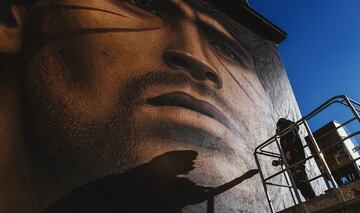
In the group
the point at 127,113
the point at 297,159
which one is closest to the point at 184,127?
the point at 127,113

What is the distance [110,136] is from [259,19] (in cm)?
639

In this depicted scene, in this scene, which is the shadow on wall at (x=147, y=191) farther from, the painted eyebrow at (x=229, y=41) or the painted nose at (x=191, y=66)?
the painted eyebrow at (x=229, y=41)

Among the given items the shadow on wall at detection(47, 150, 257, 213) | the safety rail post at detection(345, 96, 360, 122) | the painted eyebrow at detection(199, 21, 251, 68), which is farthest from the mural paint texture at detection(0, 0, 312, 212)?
the safety rail post at detection(345, 96, 360, 122)

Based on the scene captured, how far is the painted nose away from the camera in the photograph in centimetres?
464

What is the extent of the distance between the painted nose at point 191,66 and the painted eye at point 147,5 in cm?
84

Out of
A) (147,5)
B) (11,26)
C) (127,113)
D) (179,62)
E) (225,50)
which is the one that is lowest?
(127,113)

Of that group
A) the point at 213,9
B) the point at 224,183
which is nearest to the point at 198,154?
the point at 224,183

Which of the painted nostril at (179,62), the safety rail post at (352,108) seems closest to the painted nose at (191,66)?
the painted nostril at (179,62)

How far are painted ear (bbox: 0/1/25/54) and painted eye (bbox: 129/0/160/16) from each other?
5.84ft

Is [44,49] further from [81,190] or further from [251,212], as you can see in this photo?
[251,212]

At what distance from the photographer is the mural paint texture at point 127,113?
118 inches

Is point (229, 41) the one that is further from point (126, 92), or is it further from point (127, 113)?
A: point (127, 113)

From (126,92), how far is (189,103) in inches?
42.2

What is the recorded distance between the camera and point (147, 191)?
11.1ft
